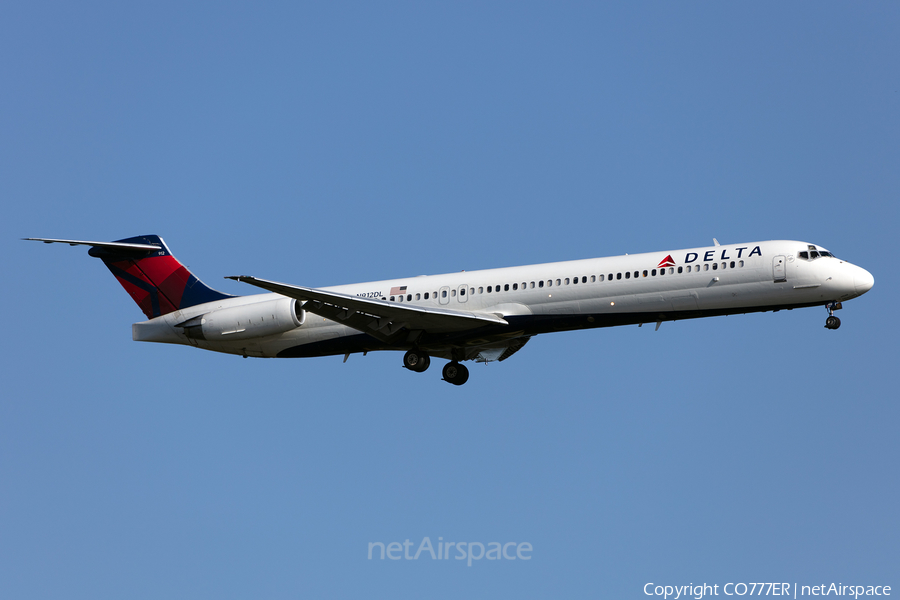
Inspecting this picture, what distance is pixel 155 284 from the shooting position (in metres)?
34.0

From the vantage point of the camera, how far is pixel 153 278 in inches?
1340

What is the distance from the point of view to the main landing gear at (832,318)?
1071 inches

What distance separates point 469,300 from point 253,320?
6.79 m

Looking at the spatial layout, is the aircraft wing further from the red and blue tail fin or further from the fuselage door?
the fuselage door

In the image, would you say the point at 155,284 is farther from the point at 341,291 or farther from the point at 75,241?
the point at 341,291

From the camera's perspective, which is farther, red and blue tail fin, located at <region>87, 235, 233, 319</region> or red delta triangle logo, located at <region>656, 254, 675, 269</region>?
red and blue tail fin, located at <region>87, 235, 233, 319</region>

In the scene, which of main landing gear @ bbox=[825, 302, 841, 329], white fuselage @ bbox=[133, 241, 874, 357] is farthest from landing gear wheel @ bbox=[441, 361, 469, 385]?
main landing gear @ bbox=[825, 302, 841, 329]

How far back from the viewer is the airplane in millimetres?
27531

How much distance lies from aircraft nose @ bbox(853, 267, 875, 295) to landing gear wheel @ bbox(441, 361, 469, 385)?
1226cm

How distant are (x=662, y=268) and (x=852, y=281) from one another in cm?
490

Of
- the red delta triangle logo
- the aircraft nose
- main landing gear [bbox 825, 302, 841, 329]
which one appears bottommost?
main landing gear [bbox 825, 302, 841, 329]

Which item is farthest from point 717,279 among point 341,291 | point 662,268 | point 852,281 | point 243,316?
point 243,316

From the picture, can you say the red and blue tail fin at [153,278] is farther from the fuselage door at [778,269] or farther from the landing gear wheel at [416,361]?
the fuselage door at [778,269]

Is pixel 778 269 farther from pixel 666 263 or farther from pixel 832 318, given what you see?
pixel 666 263
